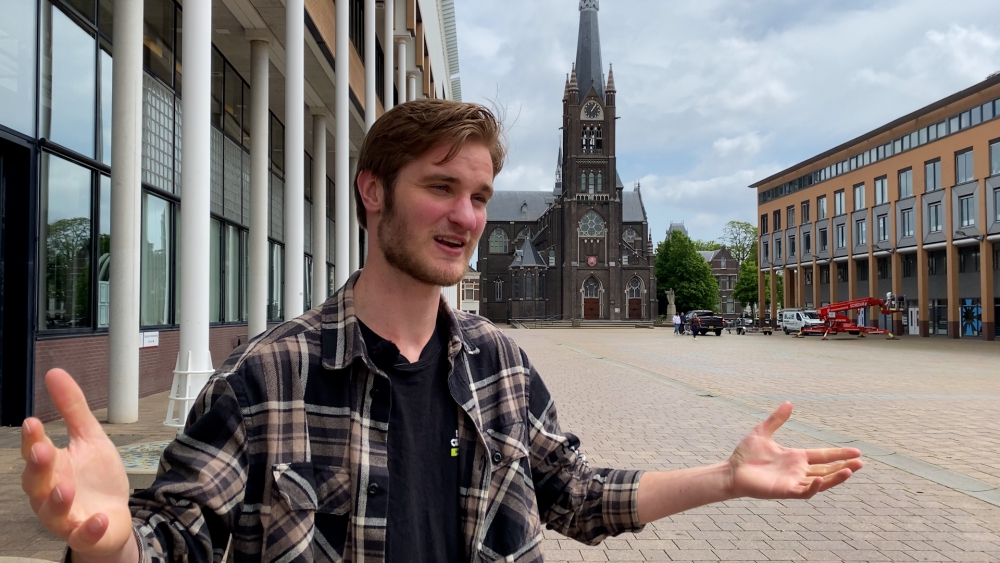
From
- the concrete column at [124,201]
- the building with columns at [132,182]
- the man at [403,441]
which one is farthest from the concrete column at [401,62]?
the man at [403,441]

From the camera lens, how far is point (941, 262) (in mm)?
48156

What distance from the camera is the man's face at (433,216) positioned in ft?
5.52

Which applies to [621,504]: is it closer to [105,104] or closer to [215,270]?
[105,104]

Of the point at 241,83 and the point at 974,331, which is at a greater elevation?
the point at 241,83

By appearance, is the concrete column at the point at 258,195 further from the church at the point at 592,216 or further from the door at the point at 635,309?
the door at the point at 635,309

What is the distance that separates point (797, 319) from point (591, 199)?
133 feet

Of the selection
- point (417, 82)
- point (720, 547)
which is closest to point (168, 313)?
point (720, 547)

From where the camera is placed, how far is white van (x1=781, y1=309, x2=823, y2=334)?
158ft

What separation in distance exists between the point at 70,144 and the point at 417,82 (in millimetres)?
16934

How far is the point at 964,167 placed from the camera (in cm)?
4366

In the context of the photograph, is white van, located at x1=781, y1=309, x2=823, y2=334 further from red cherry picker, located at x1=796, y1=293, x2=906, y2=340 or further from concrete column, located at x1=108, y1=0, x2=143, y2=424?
concrete column, located at x1=108, y1=0, x2=143, y2=424

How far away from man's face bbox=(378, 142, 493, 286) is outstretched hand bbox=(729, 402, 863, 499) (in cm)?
82

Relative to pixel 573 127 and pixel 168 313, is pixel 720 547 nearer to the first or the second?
pixel 168 313

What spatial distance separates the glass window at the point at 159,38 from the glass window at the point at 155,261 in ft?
6.94
